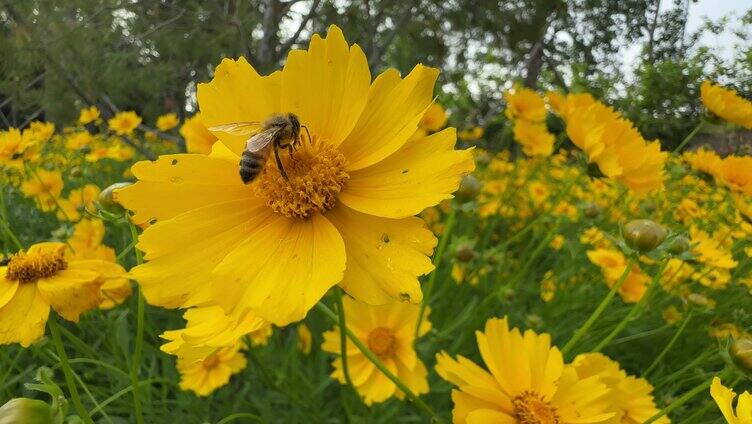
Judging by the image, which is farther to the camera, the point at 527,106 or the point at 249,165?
the point at 527,106

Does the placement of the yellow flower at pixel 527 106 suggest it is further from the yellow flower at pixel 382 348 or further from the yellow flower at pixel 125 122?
the yellow flower at pixel 125 122

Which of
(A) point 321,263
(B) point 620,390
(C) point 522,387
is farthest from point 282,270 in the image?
(B) point 620,390

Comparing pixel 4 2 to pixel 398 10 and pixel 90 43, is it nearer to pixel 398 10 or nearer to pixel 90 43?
pixel 90 43

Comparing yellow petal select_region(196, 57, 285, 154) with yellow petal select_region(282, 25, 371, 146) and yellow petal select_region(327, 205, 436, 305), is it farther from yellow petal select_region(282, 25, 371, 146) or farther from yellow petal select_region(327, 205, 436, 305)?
yellow petal select_region(327, 205, 436, 305)

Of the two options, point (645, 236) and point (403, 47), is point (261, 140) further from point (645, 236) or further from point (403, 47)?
point (403, 47)

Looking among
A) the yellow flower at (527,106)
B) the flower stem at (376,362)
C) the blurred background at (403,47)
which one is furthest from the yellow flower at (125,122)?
the flower stem at (376,362)

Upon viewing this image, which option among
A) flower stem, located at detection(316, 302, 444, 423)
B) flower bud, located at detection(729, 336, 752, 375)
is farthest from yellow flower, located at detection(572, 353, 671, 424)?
flower stem, located at detection(316, 302, 444, 423)
